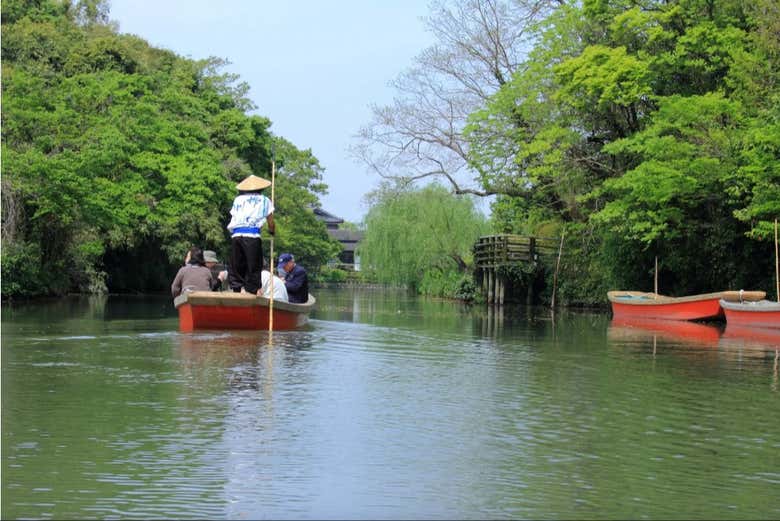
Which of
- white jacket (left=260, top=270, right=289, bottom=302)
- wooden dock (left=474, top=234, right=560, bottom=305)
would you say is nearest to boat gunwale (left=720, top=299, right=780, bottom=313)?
white jacket (left=260, top=270, right=289, bottom=302)

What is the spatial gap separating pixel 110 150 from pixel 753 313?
75.2ft

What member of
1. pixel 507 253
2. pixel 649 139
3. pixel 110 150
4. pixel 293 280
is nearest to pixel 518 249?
pixel 507 253

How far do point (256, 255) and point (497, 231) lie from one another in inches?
1655

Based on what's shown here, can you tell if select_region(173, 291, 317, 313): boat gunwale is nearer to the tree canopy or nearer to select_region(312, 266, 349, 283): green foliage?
the tree canopy

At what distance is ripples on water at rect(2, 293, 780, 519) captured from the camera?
5.46 metres

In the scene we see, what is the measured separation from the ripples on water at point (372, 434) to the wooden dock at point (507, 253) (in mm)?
29806

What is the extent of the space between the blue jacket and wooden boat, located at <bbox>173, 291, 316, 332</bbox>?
5.58 ft

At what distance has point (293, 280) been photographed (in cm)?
1816

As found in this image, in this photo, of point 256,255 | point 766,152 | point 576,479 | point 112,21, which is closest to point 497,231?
point 112,21

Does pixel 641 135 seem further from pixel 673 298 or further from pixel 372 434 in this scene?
pixel 372 434

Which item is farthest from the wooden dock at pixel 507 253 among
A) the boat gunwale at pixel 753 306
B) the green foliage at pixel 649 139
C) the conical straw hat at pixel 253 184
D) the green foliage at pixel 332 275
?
Result: the green foliage at pixel 332 275

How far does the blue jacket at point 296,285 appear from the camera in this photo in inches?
711

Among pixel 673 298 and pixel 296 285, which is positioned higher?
pixel 296 285

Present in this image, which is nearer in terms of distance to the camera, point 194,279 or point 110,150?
point 194,279
